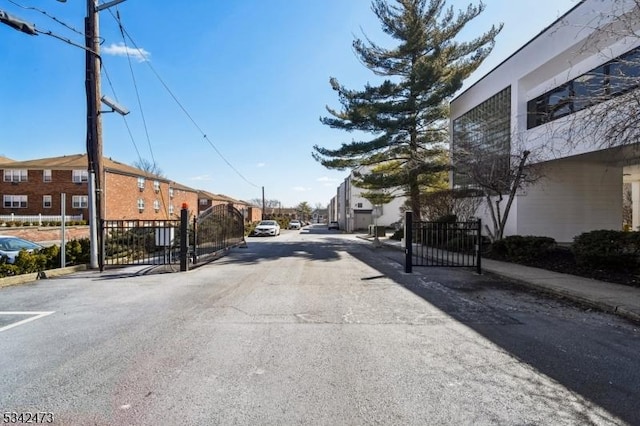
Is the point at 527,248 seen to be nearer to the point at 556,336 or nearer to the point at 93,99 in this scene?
the point at 556,336

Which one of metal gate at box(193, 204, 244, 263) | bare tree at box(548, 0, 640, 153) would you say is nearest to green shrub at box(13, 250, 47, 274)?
metal gate at box(193, 204, 244, 263)

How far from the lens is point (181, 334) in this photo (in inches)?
208

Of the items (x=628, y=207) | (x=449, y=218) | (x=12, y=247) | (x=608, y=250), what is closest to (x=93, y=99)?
(x=12, y=247)

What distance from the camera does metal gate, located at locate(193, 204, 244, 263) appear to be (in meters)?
12.9

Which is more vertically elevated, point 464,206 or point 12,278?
point 464,206

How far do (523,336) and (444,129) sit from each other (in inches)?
881

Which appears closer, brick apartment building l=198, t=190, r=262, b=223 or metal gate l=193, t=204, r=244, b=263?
metal gate l=193, t=204, r=244, b=263

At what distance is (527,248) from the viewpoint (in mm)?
13047

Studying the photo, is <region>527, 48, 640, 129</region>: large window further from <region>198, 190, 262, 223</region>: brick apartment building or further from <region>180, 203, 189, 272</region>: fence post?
<region>198, 190, 262, 223</region>: brick apartment building

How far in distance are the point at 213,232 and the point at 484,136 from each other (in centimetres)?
1552

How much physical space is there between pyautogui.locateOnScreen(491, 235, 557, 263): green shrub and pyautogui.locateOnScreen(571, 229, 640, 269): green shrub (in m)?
1.84

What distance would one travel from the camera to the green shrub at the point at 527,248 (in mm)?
12820

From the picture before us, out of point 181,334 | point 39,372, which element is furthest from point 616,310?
point 39,372

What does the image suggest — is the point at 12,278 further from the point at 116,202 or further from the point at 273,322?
the point at 116,202
